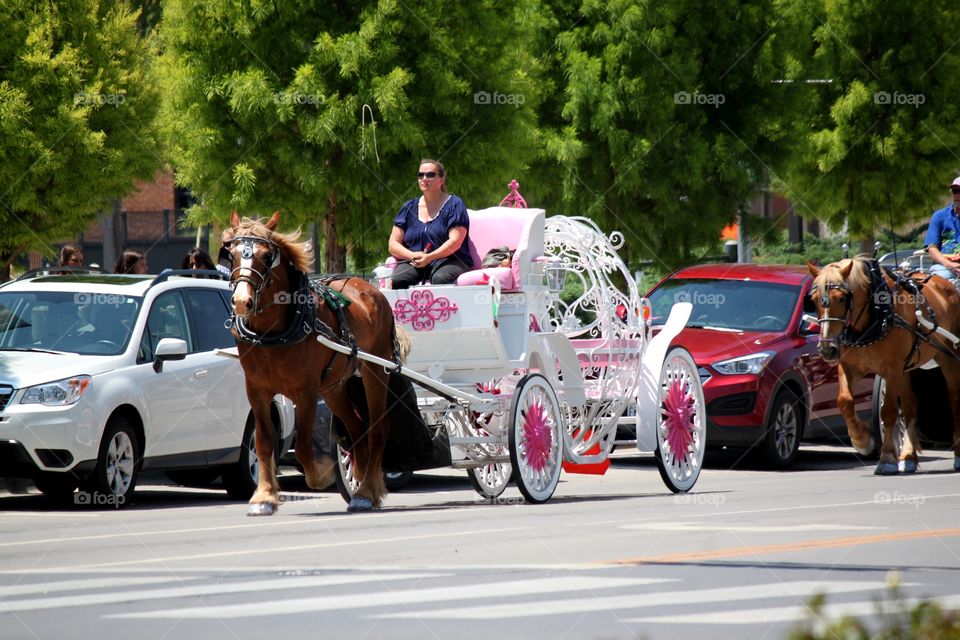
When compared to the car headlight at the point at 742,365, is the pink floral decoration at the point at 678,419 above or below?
below

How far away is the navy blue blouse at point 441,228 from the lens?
44.5 ft

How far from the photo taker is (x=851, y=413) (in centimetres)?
1530

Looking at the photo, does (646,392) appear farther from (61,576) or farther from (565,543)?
(61,576)

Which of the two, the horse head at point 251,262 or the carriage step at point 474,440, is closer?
the horse head at point 251,262

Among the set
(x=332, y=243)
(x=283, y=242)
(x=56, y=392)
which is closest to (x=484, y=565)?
(x=283, y=242)

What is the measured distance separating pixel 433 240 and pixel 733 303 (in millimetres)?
6152

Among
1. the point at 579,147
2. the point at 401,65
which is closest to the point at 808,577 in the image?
the point at 401,65

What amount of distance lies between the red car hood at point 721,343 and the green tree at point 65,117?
701cm

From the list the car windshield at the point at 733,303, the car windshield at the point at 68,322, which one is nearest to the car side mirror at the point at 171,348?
the car windshield at the point at 68,322

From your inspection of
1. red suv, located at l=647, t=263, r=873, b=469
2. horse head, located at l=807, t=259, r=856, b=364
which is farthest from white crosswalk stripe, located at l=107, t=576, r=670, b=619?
red suv, located at l=647, t=263, r=873, b=469

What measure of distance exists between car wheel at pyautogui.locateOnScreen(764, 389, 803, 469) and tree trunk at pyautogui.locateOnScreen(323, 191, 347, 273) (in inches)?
251

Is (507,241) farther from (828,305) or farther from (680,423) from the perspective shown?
(828,305)

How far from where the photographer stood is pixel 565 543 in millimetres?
9977

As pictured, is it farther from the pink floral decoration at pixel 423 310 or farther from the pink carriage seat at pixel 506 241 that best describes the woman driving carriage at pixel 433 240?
the pink floral decoration at pixel 423 310
